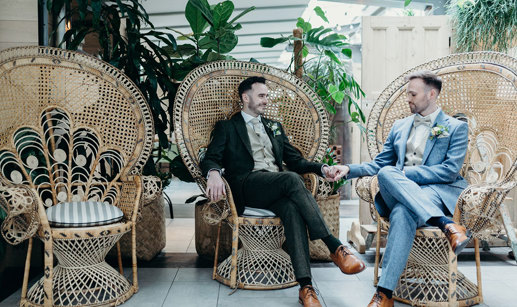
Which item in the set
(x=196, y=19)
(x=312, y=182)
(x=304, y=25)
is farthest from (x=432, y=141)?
(x=196, y=19)

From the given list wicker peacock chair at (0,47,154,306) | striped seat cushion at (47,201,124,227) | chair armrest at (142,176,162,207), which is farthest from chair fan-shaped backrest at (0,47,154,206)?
striped seat cushion at (47,201,124,227)

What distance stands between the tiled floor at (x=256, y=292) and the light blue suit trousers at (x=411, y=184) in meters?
0.38

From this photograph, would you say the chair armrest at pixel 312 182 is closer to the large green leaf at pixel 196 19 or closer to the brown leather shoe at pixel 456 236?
the brown leather shoe at pixel 456 236

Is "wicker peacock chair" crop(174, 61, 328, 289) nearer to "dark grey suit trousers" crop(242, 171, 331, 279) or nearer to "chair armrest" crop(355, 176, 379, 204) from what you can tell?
"dark grey suit trousers" crop(242, 171, 331, 279)

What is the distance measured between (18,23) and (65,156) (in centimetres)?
90

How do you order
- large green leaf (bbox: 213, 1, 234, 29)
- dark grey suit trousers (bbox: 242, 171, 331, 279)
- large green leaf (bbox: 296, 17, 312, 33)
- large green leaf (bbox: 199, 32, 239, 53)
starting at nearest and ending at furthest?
1. dark grey suit trousers (bbox: 242, 171, 331, 279)
2. large green leaf (bbox: 213, 1, 234, 29)
3. large green leaf (bbox: 199, 32, 239, 53)
4. large green leaf (bbox: 296, 17, 312, 33)

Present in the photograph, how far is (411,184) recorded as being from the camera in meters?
2.11

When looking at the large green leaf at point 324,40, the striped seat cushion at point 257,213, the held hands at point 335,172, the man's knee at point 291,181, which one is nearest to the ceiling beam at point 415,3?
the large green leaf at point 324,40

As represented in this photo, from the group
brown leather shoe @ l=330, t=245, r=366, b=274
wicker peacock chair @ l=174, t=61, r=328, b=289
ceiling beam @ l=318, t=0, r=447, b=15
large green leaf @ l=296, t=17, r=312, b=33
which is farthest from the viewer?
ceiling beam @ l=318, t=0, r=447, b=15

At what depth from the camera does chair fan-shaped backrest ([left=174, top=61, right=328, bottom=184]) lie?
2570 millimetres

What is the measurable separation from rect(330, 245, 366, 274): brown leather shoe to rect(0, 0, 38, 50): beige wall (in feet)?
7.23

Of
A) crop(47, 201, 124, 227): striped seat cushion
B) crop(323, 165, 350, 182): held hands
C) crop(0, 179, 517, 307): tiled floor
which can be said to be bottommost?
crop(0, 179, 517, 307): tiled floor

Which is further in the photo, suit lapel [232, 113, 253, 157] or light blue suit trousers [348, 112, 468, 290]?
suit lapel [232, 113, 253, 157]

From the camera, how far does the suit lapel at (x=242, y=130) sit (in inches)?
103
